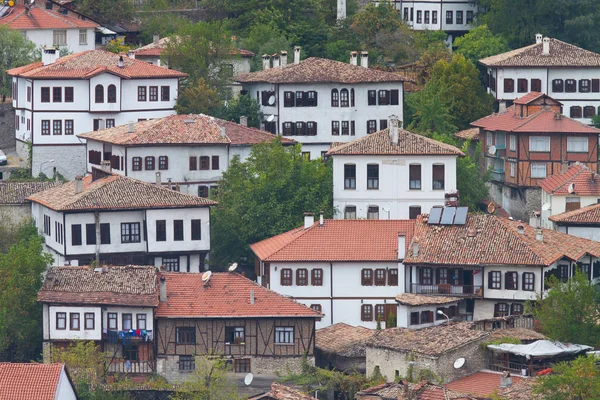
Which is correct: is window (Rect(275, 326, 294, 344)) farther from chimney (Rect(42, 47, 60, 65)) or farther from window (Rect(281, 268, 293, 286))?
chimney (Rect(42, 47, 60, 65))

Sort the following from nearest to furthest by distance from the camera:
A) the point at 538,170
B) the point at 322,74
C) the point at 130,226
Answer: the point at 130,226 < the point at 538,170 < the point at 322,74

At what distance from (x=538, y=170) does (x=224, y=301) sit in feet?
88.0

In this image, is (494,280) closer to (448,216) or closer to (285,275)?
(448,216)

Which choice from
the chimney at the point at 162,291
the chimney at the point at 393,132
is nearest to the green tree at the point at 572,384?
the chimney at the point at 162,291

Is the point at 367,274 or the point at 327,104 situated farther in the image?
the point at 327,104

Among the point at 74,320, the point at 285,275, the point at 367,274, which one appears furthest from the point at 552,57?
the point at 74,320

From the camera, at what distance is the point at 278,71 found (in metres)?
119

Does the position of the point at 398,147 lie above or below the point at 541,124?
below

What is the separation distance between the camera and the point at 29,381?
81.7 metres

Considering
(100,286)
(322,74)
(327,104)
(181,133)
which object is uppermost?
(322,74)

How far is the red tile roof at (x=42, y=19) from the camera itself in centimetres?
13125

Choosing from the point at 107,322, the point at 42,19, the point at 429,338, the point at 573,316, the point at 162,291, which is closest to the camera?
the point at 429,338

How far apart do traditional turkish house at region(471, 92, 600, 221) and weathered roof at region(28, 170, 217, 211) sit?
19097mm

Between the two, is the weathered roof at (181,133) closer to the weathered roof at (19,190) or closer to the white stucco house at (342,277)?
the weathered roof at (19,190)
